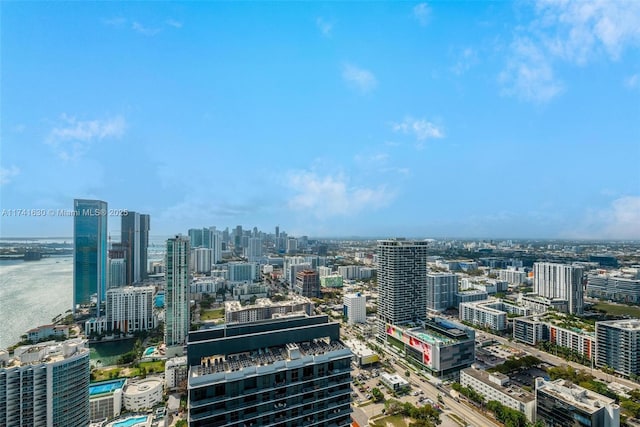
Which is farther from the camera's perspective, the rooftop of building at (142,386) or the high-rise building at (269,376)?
the rooftop of building at (142,386)

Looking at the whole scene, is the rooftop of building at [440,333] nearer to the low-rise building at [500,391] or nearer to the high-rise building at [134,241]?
the low-rise building at [500,391]

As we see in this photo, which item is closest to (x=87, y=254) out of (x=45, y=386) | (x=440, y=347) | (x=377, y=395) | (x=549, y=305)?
(x=45, y=386)

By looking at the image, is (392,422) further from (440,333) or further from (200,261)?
(200,261)

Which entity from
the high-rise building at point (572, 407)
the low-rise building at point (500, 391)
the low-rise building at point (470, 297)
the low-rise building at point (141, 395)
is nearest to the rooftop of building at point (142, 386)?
the low-rise building at point (141, 395)

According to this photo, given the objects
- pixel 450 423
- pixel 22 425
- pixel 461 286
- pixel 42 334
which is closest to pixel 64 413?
pixel 22 425

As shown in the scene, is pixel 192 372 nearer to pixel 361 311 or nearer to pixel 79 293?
pixel 361 311

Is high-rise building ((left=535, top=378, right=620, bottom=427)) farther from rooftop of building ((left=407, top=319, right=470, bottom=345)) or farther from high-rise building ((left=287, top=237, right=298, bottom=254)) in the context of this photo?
high-rise building ((left=287, top=237, right=298, bottom=254))

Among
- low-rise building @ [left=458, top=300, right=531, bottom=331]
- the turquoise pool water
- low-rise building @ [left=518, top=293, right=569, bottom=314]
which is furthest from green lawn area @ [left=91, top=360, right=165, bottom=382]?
low-rise building @ [left=518, top=293, right=569, bottom=314]
